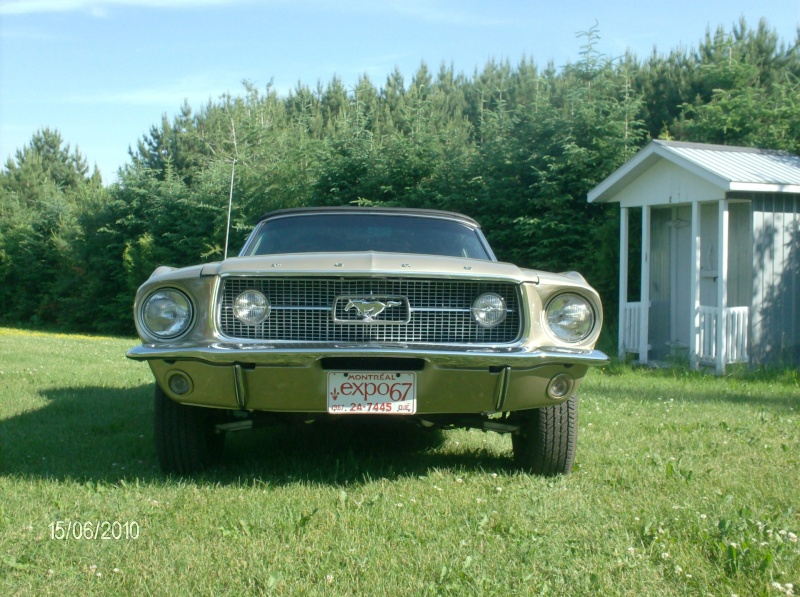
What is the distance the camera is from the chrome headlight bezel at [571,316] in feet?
12.7

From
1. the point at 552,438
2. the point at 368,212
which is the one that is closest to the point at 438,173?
the point at 368,212

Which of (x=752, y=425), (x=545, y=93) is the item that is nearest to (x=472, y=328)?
(x=752, y=425)

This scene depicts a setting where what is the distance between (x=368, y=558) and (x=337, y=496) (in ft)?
2.59

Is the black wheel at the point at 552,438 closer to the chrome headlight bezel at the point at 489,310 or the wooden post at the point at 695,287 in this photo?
the chrome headlight bezel at the point at 489,310

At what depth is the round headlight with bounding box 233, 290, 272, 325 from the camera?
3746 millimetres

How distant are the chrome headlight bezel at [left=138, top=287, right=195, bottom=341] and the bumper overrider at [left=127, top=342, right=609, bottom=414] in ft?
0.29

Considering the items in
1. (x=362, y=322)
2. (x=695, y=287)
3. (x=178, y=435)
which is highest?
(x=362, y=322)

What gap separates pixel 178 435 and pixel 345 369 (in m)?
1.00

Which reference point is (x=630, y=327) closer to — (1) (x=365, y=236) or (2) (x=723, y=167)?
(2) (x=723, y=167)

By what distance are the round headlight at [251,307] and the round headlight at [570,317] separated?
136 centimetres

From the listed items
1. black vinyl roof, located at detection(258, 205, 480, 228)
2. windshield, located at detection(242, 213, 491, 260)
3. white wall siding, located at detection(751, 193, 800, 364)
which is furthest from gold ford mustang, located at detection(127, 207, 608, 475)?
white wall siding, located at detection(751, 193, 800, 364)
